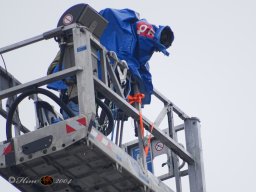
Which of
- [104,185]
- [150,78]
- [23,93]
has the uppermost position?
[150,78]

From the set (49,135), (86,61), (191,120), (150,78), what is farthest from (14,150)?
(191,120)

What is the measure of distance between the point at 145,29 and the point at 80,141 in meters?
2.41

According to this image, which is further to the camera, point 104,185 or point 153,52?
point 153,52

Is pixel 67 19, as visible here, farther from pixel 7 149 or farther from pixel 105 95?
pixel 7 149

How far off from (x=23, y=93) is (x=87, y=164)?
43.3 inches

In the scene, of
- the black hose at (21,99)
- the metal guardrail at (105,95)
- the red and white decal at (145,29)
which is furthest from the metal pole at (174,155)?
the black hose at (21,99)

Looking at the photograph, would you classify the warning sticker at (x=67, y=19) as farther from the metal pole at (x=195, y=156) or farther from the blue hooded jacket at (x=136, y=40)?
the metal pole at (x=195, y=156)

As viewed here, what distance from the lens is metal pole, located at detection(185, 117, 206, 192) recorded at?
13.0 metres

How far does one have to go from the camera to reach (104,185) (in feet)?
36.9

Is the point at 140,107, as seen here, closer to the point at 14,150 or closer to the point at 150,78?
the point at 150,78

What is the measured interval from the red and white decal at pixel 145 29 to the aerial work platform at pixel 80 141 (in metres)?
0.56

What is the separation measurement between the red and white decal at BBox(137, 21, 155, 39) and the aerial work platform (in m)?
0.56

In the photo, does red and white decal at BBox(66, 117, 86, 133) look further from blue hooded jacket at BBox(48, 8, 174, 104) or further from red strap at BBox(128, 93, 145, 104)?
blue hooded jacket at BBox(48, 8, 174, 104)

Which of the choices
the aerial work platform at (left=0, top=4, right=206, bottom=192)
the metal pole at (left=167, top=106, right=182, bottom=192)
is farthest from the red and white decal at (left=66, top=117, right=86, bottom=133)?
the metal pole at (left=167, top=106, right=182, bottom=192)
